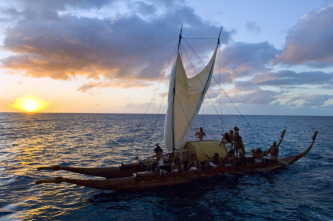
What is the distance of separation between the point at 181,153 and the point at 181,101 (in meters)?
4.94

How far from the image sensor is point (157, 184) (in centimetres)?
1642

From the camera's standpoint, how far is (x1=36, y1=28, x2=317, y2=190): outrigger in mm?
16641

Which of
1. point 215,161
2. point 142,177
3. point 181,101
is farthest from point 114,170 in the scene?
point 215,161

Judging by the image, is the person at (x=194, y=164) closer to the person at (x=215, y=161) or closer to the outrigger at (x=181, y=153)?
the outrigger at (x=181, y=153)

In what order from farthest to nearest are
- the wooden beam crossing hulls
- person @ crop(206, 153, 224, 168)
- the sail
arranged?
the sail, person @ crop(206, 153, 224, 168), the wooden beam crossing hulls

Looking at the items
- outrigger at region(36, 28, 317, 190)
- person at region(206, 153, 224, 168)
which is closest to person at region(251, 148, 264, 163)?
outrigger at region(36, 28, 317, 190)

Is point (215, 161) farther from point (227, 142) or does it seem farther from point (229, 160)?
point (227, 142)

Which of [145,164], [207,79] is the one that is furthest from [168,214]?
[207,79]

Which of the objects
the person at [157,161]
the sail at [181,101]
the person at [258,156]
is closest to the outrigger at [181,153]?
the sail at [181,101]

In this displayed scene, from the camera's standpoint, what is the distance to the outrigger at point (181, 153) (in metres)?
16.6

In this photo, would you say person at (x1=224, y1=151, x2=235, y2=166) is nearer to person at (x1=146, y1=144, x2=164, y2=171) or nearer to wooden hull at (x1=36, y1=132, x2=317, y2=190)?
wooden hull at (x1=36, y1=132, x2=317, y2=190)

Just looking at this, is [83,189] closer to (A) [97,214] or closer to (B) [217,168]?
(A) [97,214]

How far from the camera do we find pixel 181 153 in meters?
20.0

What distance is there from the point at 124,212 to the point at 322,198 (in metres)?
14.6
